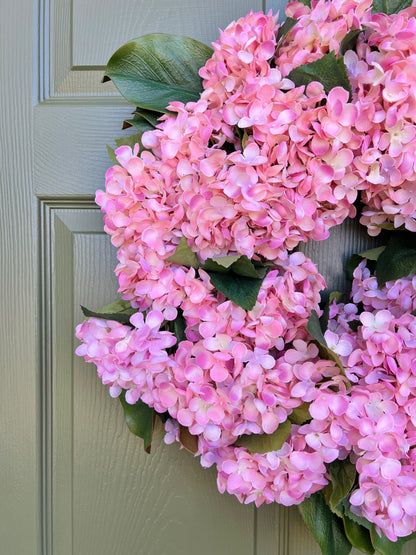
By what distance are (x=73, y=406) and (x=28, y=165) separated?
1.26ft

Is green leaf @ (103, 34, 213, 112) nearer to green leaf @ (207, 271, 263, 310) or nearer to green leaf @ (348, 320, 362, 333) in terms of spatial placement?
green leaf @ (207, 271, 263, 310)

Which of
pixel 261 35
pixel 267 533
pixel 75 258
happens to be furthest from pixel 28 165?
pixel 267 533

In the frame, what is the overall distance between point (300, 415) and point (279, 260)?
178 millimetres

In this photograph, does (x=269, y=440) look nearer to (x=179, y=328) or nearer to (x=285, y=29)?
Answer: (x=179, y=328)

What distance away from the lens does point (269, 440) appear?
1.50 feet

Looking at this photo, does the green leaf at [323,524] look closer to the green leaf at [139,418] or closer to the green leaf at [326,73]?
the green leaf at [139,418]

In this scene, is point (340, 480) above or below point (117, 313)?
below

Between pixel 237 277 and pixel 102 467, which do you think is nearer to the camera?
pixel 237 277

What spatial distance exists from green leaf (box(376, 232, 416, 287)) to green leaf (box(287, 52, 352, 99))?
0.61 feet

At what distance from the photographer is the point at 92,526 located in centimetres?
65

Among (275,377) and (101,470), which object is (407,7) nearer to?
(275,377)

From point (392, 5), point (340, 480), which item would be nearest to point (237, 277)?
point (340, 480)

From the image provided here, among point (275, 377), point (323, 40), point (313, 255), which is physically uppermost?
point (323, 40)

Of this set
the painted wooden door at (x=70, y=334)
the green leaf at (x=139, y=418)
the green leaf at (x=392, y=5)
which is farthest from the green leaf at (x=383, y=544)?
the green leaf at (x=392, y=5)
